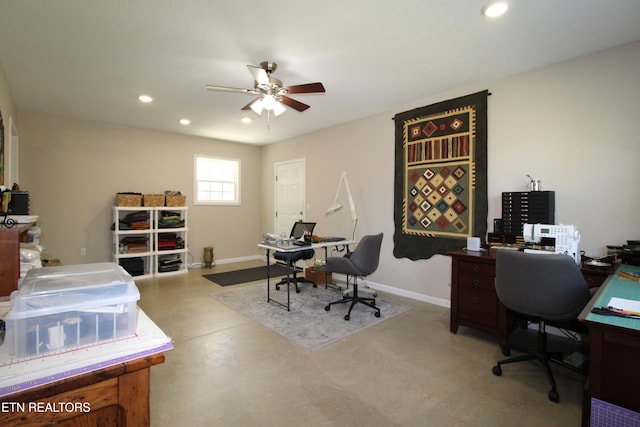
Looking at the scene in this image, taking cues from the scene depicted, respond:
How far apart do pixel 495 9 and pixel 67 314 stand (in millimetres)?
2876

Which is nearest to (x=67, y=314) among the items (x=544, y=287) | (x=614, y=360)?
(x=614, y=360)

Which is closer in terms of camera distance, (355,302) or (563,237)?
(563,237)

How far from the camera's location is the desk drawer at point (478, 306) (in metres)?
2.69

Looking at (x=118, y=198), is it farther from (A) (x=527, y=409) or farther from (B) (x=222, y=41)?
(A) (x=527, y=409)

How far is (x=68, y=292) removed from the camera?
3.13 ft

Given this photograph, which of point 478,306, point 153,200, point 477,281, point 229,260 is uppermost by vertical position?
point 153,200

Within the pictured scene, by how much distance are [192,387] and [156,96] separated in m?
3.39

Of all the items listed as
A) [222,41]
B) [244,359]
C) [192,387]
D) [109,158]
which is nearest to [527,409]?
[244,359]

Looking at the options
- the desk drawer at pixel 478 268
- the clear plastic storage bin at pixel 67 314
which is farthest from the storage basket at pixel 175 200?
the desk drawer at pixel 478 268

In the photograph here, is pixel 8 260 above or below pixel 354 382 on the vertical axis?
above

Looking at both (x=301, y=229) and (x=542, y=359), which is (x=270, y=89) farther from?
(x=542, y=359)

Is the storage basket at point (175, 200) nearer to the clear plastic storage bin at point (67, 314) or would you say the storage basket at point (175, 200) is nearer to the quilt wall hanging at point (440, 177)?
the quilt wall hanging at point (440, 177)

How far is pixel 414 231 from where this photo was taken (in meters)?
4.02

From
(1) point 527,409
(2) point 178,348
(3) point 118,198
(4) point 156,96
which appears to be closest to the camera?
(1) point 527,409
